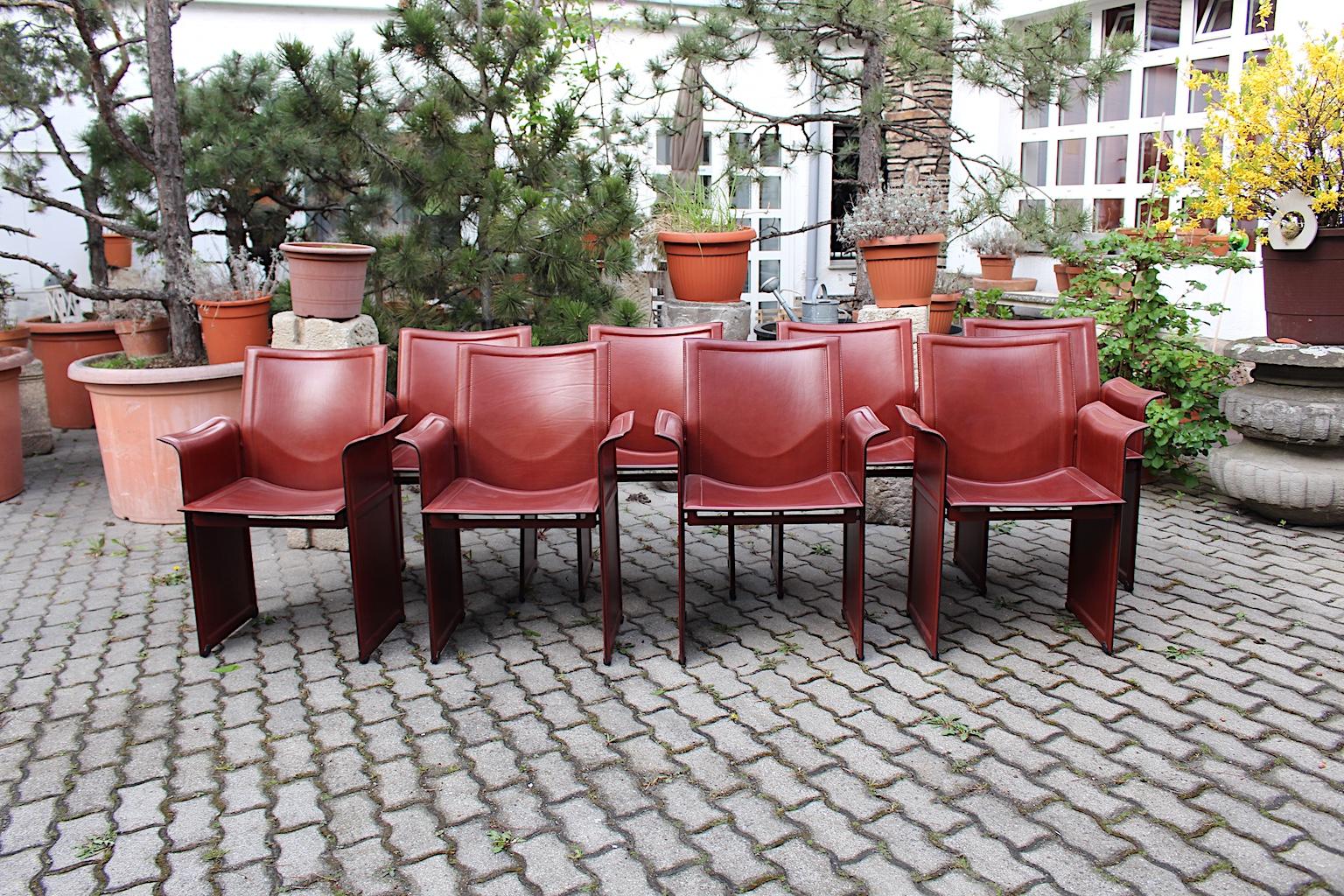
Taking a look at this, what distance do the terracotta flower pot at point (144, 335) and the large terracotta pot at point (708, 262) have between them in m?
3.08

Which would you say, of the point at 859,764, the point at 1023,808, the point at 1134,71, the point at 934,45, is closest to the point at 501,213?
the point at 934,45

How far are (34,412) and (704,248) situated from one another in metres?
4.41

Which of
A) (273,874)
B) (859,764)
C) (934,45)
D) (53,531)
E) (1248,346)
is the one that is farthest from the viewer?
(934,45)

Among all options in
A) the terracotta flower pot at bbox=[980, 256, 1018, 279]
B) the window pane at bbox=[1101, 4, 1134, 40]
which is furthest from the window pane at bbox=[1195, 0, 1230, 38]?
the terracotta flower pot at bbox=[980, 256, 1018, 279]

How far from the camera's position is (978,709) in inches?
120

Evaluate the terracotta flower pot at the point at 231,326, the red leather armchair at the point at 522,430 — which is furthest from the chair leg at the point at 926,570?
the terracotta flower pot at the point at 231,326

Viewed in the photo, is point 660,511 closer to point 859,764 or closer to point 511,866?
point 859,764

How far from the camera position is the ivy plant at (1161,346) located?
496 cm

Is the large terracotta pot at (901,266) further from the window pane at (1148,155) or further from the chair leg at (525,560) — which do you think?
the window pane at (1148,155)

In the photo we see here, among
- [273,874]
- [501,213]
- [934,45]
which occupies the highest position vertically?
[934,45]

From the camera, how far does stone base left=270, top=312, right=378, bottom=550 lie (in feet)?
14.9

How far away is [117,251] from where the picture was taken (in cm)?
830

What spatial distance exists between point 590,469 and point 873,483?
1725 millimetres

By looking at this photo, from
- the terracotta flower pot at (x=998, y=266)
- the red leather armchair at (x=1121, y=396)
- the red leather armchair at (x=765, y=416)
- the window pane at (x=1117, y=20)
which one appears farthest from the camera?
the terracotta flower pot at (x=998, y=266)
